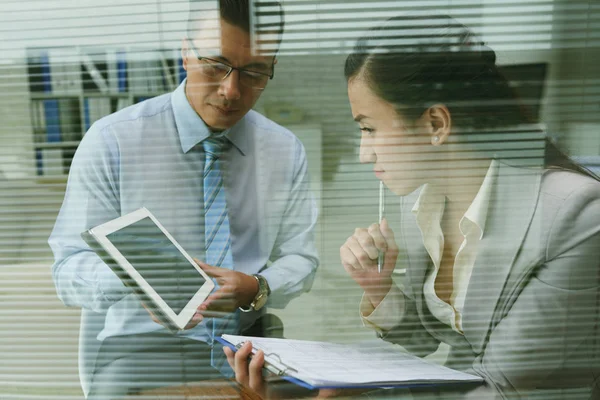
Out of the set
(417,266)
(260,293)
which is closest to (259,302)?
(260,293)

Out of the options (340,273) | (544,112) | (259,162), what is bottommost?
(340,273)

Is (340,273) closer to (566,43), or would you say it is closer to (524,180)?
(524,180)

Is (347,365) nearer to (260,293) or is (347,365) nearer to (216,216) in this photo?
(260,293)

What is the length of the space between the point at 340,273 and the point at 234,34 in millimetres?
558

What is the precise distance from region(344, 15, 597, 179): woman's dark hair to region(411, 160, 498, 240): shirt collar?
0.39 ft

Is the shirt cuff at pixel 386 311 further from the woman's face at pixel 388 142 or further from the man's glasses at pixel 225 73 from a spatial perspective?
the man's glasses at pixel 225 73

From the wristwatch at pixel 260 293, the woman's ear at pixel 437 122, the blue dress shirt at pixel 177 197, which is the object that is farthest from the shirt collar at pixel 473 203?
the wristwatch at pixel 260 293

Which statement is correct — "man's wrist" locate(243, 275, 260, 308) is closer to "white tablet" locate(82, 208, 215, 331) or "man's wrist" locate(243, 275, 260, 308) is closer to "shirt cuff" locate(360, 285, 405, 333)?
"white tablet" locate(82, 208, 215, 331)

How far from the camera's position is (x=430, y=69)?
1.20 m

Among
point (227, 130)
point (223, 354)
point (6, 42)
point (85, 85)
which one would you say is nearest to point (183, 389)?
point (223, 354)

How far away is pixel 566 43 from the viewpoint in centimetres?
121

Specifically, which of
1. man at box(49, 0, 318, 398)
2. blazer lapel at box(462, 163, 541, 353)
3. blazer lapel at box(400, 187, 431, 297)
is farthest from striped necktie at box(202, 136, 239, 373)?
blazer lapel at box(462, 163, 541, 353)

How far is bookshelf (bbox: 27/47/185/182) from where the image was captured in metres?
1.19

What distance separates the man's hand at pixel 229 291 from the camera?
4.15ft
